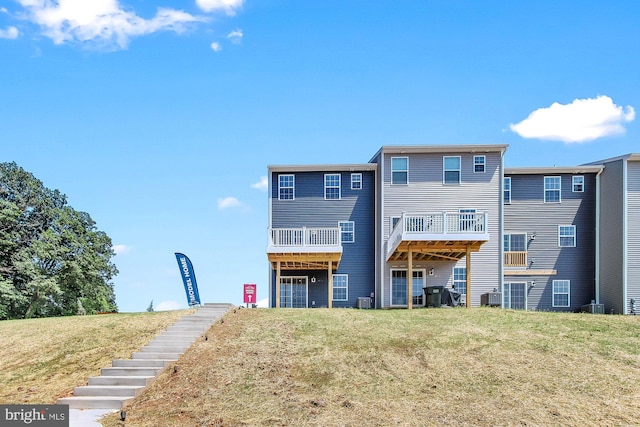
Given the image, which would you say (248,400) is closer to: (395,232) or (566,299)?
(395,232)

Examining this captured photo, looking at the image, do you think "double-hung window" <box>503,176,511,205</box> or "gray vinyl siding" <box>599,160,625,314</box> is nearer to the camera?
"gray vinyl siding" <box>599,160,625,314</box>

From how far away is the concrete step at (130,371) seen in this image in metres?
15.4

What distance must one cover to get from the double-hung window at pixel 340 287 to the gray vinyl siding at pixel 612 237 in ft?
36.6

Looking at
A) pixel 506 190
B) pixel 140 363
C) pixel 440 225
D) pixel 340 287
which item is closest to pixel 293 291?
pixel 340 287

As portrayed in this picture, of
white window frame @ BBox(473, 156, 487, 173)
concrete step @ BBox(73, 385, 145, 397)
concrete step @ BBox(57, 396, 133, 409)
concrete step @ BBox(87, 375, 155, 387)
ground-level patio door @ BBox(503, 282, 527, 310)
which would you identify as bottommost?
concrete step @ BBox(57, 396, 133, 409)

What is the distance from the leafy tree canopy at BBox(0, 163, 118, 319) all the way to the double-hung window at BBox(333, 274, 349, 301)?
1364cm

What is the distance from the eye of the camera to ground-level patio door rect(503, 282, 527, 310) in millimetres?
28750

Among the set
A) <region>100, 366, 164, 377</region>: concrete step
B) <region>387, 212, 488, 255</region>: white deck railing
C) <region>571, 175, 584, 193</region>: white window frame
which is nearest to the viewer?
<region>100, 366, 164, 377</region>: concrete step

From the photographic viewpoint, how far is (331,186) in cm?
2864

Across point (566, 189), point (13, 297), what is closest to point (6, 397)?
point (13, 297)

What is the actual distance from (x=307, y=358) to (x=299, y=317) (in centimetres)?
437

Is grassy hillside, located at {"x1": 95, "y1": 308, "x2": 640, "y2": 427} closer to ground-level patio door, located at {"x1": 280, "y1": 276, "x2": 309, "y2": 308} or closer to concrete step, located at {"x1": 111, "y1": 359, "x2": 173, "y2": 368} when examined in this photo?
concrete step, located at {"x1": 111, "y1": 359, "x2": 173, "y2": 368}

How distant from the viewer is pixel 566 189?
29.2 metres

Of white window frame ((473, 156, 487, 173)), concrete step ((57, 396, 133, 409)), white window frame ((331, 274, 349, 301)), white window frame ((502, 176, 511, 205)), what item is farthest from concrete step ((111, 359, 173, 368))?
white window frame ((502, 176, 511, 205))
